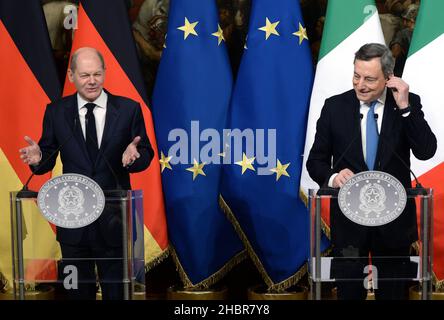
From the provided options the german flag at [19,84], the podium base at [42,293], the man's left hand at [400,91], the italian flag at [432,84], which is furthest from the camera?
the german flag at [19,84]

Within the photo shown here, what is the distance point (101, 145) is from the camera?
3797mm

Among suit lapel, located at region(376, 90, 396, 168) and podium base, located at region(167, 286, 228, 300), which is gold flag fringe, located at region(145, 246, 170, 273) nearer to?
podium base, located at region(167, 286, 228, 300)

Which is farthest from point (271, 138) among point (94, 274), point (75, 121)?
point (94, 274)

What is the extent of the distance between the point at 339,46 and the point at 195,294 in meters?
1.72

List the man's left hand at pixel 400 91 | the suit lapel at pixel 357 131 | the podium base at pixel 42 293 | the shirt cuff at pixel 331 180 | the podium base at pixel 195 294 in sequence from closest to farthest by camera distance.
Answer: the podium base at pixel 42 293, the shirt cuff at pixel 331 180, the man's left hand at pixel 400 91, the suit lapel at pixel 357 131, the podium base at pixel 195 294

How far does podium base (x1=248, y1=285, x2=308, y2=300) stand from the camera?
4.56 meters

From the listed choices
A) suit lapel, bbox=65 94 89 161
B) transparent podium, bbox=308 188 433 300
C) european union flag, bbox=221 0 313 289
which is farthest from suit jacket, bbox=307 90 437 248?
suit lapel, bbox=65 94 89 161

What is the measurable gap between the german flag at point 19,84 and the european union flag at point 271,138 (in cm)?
115

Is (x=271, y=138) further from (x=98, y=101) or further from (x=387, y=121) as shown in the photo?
(x=98, y=101)

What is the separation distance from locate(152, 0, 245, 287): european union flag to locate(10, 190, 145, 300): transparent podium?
1.37 metres

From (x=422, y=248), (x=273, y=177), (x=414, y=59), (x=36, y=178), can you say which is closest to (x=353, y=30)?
(x=414, y=59)

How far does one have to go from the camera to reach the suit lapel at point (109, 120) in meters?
3.80

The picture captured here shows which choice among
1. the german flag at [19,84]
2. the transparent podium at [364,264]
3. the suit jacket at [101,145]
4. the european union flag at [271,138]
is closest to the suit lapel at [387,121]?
the transparent podium at [364,264]

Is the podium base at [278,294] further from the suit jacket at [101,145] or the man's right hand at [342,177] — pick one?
the man's right hand at [342,177]
